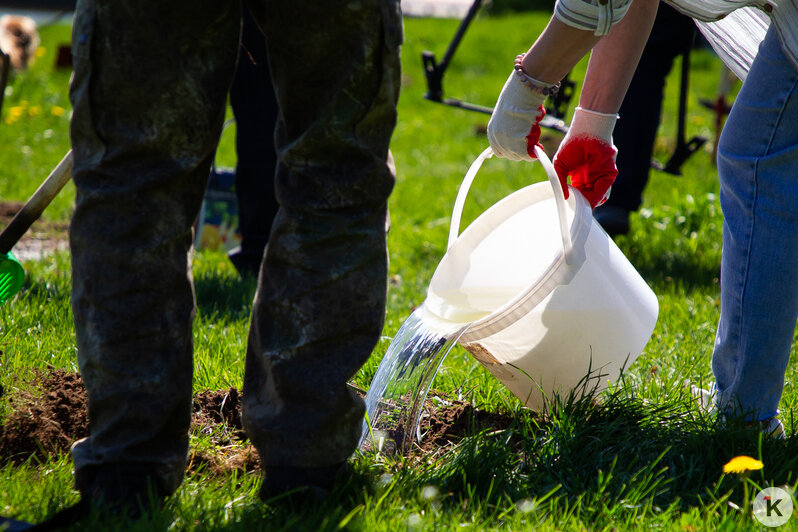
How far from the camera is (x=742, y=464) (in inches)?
69.1

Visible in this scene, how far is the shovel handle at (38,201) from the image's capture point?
1.95m

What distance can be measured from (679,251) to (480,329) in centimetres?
252

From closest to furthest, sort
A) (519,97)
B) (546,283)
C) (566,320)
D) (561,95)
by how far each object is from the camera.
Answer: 1. (546,283)
2. (519,97)
3. (566,320)
4. (561,95)

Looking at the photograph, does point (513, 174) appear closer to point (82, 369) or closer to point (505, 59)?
point (82, 369)

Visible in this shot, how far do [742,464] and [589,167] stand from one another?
0.81 metres

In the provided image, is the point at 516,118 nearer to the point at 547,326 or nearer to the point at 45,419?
the point at 547,326

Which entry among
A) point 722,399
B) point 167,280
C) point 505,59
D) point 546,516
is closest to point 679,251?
point 722,399

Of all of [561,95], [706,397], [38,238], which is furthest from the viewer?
[38,238]

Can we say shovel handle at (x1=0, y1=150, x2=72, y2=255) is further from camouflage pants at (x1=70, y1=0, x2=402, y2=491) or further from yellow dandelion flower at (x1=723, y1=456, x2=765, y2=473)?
yellow dandelion flower at (x1=723, y1=456, x2=765, y2=473)

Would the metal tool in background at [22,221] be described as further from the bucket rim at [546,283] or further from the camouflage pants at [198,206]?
the bucket rim at [546,283]

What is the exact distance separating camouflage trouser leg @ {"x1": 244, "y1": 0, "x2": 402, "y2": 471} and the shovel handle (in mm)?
667

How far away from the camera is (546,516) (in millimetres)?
1673

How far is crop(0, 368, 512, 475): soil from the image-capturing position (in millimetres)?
1834

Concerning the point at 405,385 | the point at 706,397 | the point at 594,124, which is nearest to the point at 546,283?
the point at 405,385
